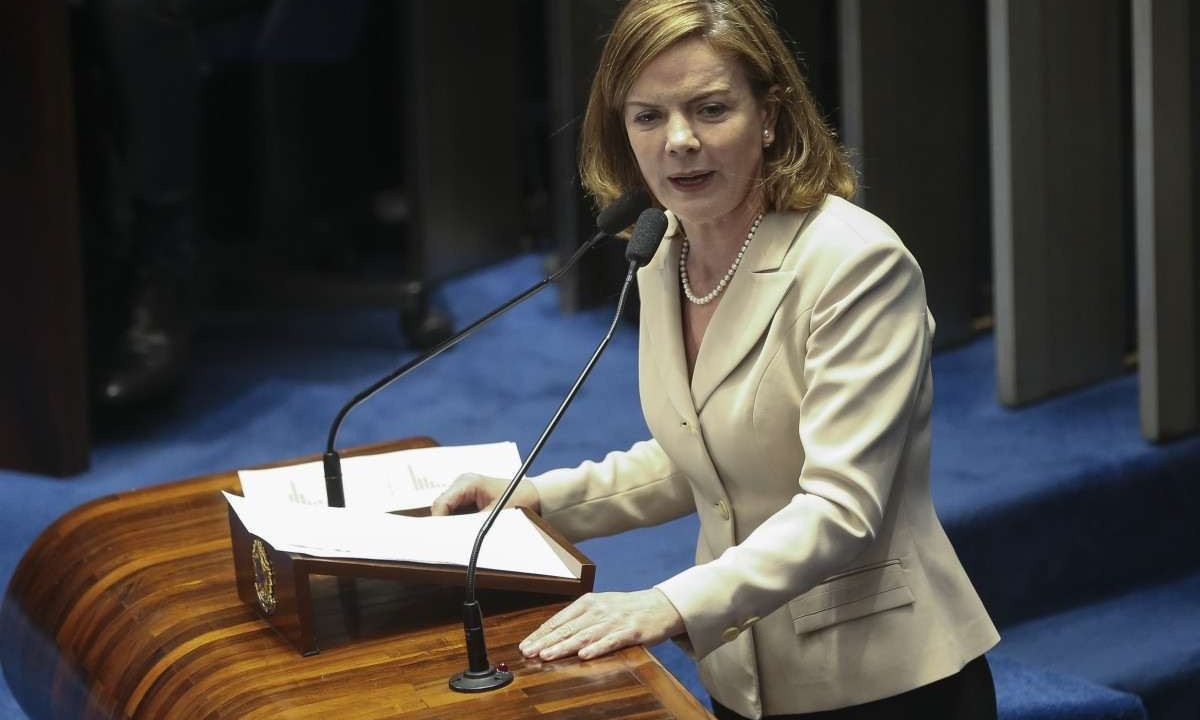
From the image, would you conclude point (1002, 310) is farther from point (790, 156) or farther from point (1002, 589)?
point (790, 156)

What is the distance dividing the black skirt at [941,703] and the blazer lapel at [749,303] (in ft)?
0.97

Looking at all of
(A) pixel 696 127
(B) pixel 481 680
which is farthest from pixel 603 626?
(A) pixel 696 127

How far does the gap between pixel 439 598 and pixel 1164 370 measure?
180 centimetres

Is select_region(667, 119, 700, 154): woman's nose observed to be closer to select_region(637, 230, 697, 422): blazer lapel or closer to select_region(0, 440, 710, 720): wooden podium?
select_region(637, 230, 697, 422): blazer lapel

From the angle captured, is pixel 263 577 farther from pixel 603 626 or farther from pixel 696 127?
pixel 696 127

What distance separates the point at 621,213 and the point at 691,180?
94 millimetres

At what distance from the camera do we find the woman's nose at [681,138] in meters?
1.43

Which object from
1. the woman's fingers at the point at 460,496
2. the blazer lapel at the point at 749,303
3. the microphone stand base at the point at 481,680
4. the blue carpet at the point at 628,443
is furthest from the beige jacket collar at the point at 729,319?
the blue carpet at the point at 628,443

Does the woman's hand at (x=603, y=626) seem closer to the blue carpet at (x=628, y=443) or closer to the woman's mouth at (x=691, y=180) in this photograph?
the woman's mouth at (x=691, y=180)

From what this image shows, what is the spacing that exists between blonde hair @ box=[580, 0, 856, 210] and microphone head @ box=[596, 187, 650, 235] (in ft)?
0.26

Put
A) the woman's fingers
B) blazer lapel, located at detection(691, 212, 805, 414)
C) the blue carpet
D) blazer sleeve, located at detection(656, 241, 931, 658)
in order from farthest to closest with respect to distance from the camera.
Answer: the blue carpet
the woman's fingers
blazer lapel, located at detection(691, 212, 805, 414)
blazer sleeve, located at detection(656, 241, 931, 658)

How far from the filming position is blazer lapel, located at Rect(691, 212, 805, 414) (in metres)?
1.45

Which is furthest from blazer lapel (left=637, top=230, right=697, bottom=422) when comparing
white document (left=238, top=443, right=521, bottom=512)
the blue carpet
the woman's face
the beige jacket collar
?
the blue carpet

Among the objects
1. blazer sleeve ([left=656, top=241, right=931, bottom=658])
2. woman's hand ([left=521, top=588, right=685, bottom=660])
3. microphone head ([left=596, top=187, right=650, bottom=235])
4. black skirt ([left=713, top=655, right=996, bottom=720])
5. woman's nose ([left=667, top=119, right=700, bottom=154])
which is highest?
woman's nose ([left=667, top=119, right=700, bottom=154])
